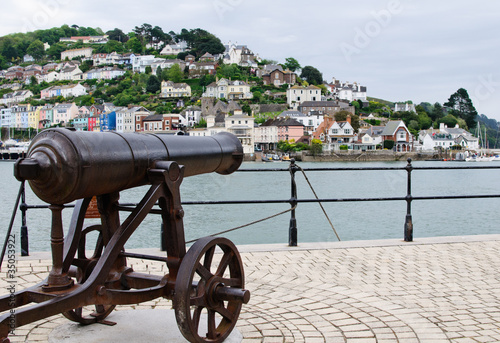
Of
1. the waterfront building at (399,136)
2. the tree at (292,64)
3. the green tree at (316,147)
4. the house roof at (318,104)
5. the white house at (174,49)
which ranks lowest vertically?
the green tree at (316,147)

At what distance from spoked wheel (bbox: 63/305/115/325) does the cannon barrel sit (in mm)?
902

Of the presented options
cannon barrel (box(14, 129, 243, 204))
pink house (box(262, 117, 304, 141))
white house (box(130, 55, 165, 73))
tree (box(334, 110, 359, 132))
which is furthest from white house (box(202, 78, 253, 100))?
cannon barrel (box(14, 129, 243, 204))

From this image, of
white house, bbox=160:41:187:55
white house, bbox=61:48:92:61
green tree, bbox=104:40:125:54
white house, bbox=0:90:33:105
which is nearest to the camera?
white house, bbox=0:90:33:105

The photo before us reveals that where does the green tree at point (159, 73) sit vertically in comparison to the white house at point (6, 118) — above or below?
above

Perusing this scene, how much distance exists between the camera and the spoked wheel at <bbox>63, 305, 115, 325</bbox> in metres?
3.24

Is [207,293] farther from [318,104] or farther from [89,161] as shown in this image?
[318,104]

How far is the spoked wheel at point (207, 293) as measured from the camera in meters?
2.78

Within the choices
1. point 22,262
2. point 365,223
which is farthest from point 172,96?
point 22,262

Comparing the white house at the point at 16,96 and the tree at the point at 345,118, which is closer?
the tree at the point at 345,118

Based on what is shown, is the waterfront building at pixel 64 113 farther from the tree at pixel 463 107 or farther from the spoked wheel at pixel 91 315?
the spoked wheel at pixel 91 315

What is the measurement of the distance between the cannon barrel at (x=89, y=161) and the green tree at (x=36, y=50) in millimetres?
205695

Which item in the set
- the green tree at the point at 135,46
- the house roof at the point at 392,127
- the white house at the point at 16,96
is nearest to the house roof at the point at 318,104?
the house roof at the point at 392,127

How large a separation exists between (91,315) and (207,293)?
0.85 meters

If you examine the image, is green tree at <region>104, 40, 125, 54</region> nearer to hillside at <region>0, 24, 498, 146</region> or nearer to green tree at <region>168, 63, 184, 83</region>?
hillside at <region>0, 24, 498, 146</region>
